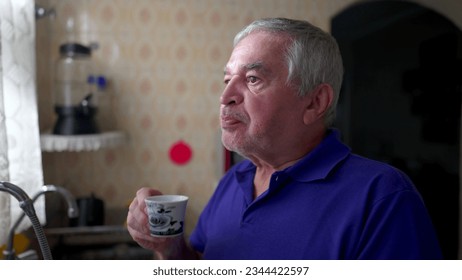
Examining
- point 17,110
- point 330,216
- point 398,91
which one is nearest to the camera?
point 330,216

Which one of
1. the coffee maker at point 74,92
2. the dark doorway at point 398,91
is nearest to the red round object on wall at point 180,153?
the coffee maker at point 74,92

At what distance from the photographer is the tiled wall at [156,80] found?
56.0 inches

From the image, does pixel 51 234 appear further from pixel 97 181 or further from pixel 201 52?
pixel 201 52

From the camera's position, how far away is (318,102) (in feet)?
1.83

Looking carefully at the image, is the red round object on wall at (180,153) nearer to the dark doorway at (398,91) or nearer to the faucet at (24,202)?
the dark doorway at (398,91)

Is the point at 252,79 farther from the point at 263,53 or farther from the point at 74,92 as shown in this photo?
the point at 74,92

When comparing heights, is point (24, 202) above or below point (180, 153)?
above

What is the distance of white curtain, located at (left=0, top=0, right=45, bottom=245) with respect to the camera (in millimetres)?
685

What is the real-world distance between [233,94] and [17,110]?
0.48m

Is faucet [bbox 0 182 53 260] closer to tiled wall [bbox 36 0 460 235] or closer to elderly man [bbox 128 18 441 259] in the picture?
elderly man [bbox 128 18 441 259]

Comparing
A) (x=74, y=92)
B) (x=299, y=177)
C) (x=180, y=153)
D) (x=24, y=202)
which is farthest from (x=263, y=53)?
(x=74, y=92)

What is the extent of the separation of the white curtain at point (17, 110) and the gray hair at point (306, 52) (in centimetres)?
41

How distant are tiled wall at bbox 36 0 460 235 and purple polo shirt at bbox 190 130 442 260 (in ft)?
2.88

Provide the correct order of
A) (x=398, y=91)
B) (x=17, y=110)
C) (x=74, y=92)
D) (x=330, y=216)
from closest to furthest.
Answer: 1. (x=330, y=216)
2. (x=17, y=110)
3. (x=74, y=92)
4. (x=398, y=91)
